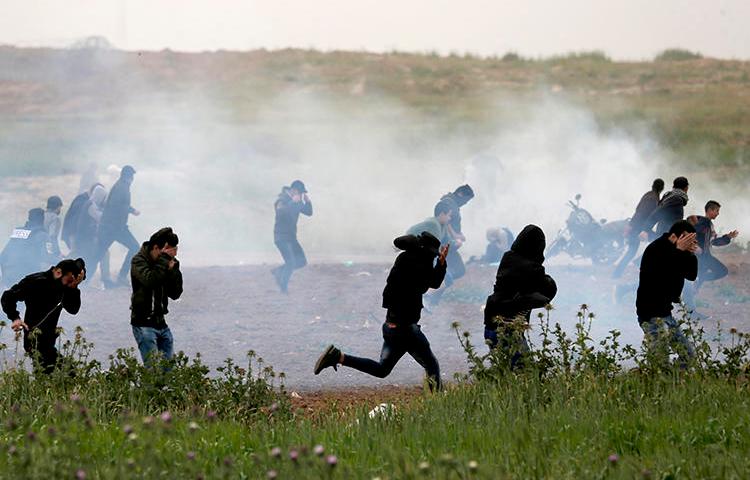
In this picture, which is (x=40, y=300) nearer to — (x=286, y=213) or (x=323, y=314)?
(x=323, y=314)

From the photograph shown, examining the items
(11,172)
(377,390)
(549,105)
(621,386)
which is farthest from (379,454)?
(549,105)

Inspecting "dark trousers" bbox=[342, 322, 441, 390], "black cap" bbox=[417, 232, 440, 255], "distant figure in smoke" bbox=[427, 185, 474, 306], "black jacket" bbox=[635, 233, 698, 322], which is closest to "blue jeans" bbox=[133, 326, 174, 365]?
"dark trousers" bbox=[342, 322, 441, 390]

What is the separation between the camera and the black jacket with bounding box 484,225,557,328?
379 inches

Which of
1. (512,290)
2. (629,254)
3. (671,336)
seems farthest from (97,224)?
(671,336)

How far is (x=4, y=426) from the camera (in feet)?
25.5

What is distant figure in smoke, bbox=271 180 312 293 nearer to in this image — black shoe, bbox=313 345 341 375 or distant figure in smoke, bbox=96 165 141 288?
distant figure in smoke, bbox=96 165 141 288

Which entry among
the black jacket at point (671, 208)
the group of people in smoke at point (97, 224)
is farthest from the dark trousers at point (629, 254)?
the group of people in smoke at point (97, 224)

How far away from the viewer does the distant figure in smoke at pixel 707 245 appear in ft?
46.9

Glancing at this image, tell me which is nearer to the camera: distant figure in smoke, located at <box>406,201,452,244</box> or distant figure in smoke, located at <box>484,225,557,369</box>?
distant figure in smoke, located at <box>484,225,557,369</box>

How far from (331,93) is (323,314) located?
2462 cm

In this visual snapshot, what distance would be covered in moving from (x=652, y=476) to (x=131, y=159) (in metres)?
26.1

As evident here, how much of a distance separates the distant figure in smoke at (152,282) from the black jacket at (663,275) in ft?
10.9

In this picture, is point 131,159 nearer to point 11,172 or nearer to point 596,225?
point 11,172

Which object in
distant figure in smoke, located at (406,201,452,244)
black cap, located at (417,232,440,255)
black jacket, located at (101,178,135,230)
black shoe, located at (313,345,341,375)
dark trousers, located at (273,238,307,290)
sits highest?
black jacket, located at (101,178,135,230)
